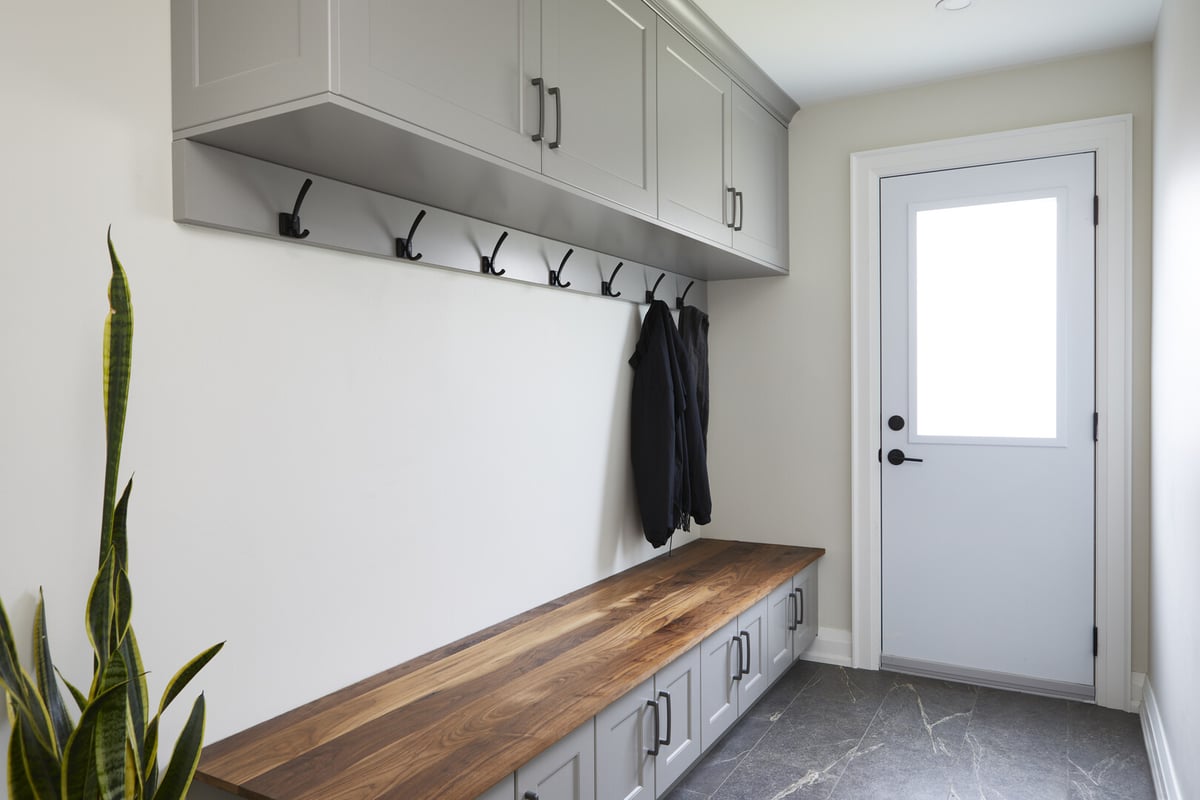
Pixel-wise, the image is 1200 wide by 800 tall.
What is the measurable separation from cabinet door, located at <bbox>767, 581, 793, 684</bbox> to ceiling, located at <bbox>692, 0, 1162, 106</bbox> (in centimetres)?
201

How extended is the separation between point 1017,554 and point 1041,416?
0.55 metres

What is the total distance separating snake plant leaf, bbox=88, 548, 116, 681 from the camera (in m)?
1.25

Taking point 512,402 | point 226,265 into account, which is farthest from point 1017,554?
point 226,265

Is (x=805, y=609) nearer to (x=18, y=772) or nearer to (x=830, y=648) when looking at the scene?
(x=830, y=648)

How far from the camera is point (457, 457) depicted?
2.27m

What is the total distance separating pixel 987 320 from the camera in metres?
3.25

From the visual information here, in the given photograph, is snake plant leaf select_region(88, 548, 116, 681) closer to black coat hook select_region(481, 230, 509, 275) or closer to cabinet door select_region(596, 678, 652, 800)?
cabinet door select_region(596, 678, 652, 800)

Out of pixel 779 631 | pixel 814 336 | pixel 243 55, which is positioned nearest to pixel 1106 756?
pixel 779 631

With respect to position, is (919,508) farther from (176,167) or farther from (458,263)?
(176,167)

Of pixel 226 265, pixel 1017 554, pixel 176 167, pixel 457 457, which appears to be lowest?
pixel 1017 554

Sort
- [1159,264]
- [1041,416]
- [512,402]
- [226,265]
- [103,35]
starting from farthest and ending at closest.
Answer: [1041,416] → [1159,264] → [512,402] → [226,265] → [103,35]

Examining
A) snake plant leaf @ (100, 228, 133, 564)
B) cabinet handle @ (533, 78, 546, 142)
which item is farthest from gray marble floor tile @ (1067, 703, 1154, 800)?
snake plant leaf @ (100, 228, 133, 564)

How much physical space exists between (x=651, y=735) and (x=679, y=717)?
7.3 inches

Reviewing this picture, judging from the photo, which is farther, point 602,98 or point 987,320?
point 987,320
